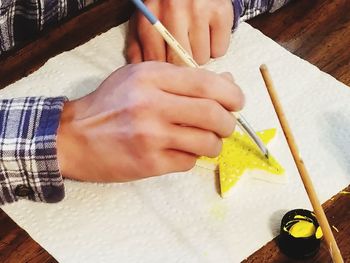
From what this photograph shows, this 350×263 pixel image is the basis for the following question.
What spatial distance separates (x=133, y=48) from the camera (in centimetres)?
101

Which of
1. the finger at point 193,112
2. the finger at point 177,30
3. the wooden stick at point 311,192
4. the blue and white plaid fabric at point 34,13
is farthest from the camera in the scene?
the blue and white plaid fabric at point 34,13

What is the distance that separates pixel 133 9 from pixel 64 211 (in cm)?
41

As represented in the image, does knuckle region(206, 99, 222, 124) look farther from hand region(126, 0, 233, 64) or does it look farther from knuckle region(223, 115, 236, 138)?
hand region(126, 0, 233, 64)

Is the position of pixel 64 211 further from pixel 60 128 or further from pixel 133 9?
pixel 133 9

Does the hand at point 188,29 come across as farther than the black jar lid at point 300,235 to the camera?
Yes

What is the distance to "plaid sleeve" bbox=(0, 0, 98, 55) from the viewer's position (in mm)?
1081

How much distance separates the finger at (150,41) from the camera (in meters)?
0.97

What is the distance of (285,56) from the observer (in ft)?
3.26

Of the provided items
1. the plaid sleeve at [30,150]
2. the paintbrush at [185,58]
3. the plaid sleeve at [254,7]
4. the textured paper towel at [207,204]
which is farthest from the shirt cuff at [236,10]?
the plaid sleeve at [30,150]

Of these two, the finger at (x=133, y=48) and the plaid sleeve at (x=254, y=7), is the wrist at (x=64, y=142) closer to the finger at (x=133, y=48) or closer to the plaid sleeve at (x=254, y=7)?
the finger at (x=133, y=48)

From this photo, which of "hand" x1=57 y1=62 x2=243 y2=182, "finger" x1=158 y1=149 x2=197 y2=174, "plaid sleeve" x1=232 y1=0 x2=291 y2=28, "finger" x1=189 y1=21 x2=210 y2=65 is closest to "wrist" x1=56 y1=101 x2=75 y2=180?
"hand" x1=57 y1=62 x2=243 y2=182

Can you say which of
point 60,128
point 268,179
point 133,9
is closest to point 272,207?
point 268,179

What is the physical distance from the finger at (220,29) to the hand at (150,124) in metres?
0.19

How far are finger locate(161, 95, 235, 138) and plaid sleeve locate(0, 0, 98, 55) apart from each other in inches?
15.5
